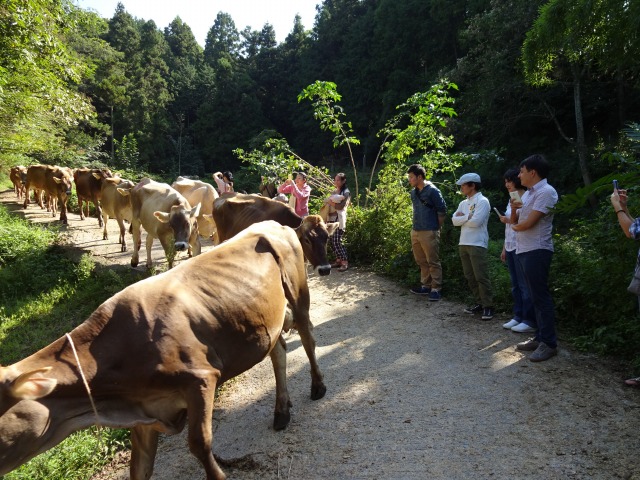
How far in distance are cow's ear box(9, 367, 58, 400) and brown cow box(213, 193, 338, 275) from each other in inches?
131

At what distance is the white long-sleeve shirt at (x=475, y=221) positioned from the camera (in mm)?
6334

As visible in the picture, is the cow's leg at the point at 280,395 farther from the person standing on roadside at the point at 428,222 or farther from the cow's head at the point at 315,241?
the person standing on roadside at the point at 428,222

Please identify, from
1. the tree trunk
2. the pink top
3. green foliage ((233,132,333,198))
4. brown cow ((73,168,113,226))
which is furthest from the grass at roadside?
the tree trunk

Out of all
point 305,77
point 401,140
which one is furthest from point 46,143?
point 305,77

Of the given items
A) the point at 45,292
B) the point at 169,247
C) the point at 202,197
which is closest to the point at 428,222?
the point at 169,247

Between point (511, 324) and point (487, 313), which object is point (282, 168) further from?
point (511, 324)

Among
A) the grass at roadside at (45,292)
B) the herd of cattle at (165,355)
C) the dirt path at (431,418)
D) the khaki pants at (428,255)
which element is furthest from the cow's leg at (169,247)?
the herd of cattle at (165,355)

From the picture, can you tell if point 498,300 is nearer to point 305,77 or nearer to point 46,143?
point 46,143

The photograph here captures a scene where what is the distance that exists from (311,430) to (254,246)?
171cm

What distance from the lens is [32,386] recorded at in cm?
236

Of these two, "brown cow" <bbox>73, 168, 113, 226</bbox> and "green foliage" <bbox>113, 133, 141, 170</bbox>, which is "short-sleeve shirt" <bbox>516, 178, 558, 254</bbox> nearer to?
"brown cow" <bbox>73, 168, 113, 226</bbox>

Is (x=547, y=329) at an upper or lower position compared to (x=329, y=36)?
lower

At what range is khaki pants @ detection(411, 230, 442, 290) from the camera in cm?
736

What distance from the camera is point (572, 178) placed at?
63.4ft
